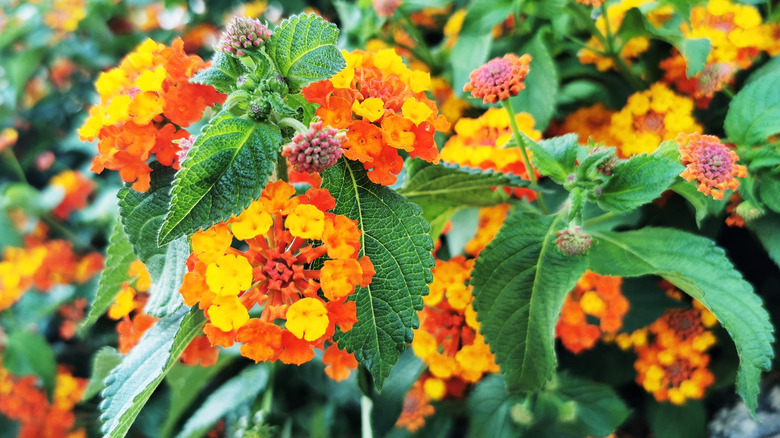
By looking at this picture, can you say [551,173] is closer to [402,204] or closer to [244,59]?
[402,204]

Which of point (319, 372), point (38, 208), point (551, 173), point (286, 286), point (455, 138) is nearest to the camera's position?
point (286, 286)

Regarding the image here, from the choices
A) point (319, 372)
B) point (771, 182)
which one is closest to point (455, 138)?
point (771, 182)

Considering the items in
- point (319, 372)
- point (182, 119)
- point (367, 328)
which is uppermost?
point (182, 119)

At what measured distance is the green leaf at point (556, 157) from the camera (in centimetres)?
74

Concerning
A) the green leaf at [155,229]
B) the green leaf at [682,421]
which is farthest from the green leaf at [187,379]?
the green leaf at [682,421]

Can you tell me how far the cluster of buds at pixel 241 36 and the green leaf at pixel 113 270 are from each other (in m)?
0.31

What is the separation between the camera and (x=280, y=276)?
61 centimetres

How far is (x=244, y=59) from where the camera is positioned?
634 millimetres

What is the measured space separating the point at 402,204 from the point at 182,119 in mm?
265

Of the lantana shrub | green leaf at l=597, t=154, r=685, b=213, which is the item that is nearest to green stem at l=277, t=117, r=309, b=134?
the lantana shrub

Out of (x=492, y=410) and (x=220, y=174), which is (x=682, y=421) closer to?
(x=492, y=410)

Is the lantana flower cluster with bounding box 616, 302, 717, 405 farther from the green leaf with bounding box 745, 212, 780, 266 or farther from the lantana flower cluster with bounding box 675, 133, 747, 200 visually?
the lantana flower cluster with bounding box 675, 133, 747, 200

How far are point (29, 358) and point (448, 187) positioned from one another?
4.04 feet

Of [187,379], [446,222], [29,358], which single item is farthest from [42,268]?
[446,222]
